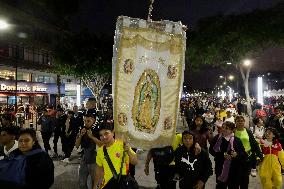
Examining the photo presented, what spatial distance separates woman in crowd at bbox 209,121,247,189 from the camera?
23.1 ft

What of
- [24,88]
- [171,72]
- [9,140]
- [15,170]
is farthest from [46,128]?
[24,88]

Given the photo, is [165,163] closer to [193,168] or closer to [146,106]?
[193,168]

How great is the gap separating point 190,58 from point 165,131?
25813 millimetres

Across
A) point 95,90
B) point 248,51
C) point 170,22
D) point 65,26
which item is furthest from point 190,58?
point 65,26

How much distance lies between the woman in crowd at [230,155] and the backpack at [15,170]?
12.8 feet

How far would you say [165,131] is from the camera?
5.14m

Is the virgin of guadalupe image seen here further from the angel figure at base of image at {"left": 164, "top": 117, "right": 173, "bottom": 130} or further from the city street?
the city street

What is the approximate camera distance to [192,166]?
6047 mm

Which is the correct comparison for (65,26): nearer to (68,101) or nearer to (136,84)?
(68,101)

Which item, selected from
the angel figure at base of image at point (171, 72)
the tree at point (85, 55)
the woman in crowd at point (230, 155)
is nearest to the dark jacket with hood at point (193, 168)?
the woman in crowd at point (230, 155)

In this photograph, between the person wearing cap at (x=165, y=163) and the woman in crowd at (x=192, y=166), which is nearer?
the woman in crowd at (x=192, y=166)

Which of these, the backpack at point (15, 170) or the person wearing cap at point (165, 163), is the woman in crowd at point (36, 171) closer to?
the backpack at point (15, 170)

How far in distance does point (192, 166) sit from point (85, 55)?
30.3 metres

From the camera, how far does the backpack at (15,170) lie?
420 cm
